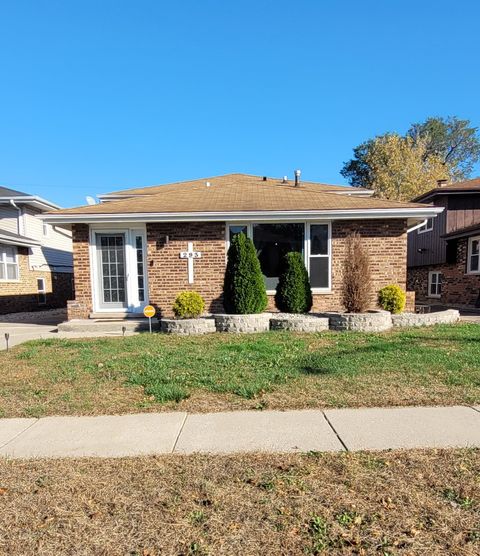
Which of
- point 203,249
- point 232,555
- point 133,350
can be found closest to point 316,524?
point 232,555

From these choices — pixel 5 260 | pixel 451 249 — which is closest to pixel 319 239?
pixel 451 249

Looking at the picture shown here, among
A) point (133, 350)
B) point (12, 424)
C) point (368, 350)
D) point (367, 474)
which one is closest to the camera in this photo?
point (367, 474)

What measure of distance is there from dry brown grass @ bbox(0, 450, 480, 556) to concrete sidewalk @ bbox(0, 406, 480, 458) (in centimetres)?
18

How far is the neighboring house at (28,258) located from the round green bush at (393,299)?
11618mm

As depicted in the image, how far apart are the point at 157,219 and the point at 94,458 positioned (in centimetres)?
705

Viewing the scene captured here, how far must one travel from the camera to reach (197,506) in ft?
7.90

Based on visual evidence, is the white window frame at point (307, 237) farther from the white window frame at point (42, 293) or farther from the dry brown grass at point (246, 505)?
the white window frame at point (42, 293)

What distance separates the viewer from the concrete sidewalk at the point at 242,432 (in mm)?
3215

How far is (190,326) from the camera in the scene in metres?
8.30

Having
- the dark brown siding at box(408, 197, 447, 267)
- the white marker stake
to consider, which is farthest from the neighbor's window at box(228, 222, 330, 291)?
the dark brown siding at box(408, 197, 447, 267)

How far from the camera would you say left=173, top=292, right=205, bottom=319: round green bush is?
861cm

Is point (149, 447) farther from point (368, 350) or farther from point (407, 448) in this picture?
point (368, 350)

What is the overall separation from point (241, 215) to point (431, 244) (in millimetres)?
12777

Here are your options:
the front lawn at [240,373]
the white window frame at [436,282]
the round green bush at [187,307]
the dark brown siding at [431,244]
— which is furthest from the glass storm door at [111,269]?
the white window frame at [436,282]
